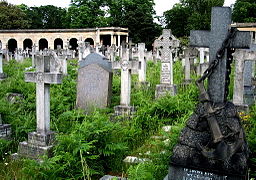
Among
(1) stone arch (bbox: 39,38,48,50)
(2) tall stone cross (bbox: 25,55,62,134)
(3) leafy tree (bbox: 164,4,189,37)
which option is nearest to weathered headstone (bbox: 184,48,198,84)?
(2) tall stone cross (bbox: 25,55,62,134)

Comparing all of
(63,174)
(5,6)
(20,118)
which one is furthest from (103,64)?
(5,6)

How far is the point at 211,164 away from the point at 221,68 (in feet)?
3.77

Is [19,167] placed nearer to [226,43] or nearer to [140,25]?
[226,43]

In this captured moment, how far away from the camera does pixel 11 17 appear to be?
5606 cm

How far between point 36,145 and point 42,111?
25.2 inches

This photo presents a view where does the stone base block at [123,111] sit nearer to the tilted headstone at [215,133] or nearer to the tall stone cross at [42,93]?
the tall stone cross at [42,93]

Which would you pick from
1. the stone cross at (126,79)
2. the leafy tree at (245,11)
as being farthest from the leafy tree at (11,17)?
the stone cross at (126,79)

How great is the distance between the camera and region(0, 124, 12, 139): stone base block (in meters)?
6.97

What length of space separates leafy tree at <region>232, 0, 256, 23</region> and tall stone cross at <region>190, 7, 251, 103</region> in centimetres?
4312

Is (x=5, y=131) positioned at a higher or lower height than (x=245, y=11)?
lower

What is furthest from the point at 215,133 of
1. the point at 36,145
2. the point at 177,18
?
the point at 177,18

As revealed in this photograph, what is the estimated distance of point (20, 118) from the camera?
773cm

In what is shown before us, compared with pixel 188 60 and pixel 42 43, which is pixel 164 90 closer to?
pixel 188 60

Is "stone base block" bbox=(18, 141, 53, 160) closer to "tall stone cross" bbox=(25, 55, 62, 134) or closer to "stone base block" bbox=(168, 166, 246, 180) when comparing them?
"tall stone cross" bbox=(25, 55, 62, 134)
